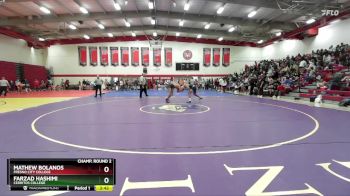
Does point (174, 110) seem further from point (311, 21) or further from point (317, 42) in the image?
point (317, 42)

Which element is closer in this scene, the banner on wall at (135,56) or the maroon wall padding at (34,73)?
the maroon wall padding at (34,73)

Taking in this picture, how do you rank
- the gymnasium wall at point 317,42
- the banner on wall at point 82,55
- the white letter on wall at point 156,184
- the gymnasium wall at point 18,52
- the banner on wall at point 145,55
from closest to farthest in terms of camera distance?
the white letter on wall at point 156,184
the gymnasium wall at point 317,42
the gymnasium wall at point 18,52
the banner on wall at point 82,55
the banner on wall at point 145,55

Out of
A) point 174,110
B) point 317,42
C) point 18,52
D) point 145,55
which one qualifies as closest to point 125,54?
point 145,55

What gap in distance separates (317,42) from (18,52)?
32455mm

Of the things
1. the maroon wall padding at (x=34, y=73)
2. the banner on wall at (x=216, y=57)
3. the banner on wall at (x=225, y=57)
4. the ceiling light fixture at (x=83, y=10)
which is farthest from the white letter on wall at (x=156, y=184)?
the banner on wall at (x=225, y=57)

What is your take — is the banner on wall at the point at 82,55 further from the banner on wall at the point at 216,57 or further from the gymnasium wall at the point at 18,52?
the banner on wall at the point at 216,57

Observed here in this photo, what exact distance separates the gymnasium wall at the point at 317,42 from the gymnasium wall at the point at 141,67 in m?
4.22

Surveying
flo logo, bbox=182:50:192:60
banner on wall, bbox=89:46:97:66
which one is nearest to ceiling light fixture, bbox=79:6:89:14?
banner on wall, bbox=89:46:97:66

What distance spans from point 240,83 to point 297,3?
10874 mm

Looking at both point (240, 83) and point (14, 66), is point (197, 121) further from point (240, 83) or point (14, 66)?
point (14, 66)

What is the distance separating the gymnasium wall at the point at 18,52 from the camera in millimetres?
24645

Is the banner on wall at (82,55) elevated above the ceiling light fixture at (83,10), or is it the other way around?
the ceiling light fixture at (83,10)
